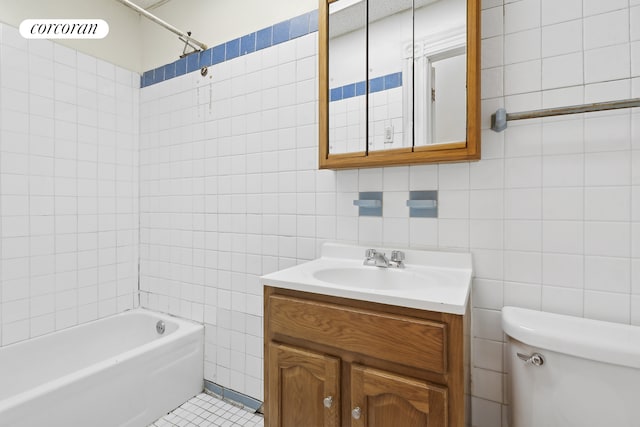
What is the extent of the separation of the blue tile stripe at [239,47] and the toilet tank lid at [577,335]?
1.46 m

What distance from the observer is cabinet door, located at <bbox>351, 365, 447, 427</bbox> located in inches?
33.3

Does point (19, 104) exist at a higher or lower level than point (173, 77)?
lower

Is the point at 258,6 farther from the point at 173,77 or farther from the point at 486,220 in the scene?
the point at 486,220

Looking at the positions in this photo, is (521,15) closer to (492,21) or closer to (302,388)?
(492,21)

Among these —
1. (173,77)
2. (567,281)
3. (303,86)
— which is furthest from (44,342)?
(567,281)

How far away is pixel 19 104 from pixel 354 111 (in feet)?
5.74

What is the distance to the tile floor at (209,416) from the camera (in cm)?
161

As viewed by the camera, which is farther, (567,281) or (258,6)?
(258,6)

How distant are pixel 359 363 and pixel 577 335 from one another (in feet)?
1.95

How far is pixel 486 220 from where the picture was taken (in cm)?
118

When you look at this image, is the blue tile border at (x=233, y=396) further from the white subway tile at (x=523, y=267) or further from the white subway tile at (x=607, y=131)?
the white subway tile at (x=607, y=131)

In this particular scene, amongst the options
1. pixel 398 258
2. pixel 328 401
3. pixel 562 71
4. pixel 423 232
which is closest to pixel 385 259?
pixel 398 258

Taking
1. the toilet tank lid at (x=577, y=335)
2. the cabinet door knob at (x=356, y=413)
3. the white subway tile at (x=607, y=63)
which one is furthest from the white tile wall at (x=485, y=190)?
the cabinet door knob at (x=356, y=413)

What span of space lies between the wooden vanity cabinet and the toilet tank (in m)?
0.18
